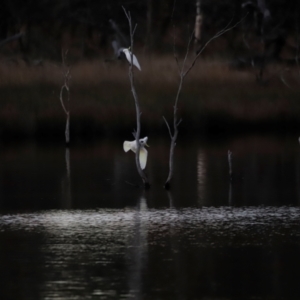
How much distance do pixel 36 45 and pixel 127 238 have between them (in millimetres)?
22816

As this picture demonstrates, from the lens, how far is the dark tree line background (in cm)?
3222

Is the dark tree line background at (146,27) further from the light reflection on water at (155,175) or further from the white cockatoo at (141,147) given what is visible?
the white cockatoo at (141,147)

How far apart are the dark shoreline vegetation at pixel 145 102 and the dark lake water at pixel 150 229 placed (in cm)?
510

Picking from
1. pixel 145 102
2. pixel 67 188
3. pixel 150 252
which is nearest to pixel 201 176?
pixel 67 188

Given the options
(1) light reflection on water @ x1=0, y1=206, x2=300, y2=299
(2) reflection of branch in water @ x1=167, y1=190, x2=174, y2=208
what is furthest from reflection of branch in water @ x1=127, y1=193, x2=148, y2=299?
(2) reflection of branch in water @ x1=167, y1=190, x2=174, y2=208

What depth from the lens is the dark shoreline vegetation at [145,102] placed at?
27.6m

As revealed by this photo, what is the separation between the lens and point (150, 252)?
11.1 metres

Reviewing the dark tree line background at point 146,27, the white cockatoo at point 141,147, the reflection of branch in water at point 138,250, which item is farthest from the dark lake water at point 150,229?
the dark tree line background at point 146,27

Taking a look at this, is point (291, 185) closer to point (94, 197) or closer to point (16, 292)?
point (94, 197)

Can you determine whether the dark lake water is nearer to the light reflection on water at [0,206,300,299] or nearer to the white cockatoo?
the light reflection on water at [0,206,300,299]

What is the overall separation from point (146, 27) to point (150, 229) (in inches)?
912

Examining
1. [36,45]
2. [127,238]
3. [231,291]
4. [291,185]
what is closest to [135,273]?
[231,291]

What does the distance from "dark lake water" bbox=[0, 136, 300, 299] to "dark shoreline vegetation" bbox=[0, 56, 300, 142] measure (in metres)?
5.10

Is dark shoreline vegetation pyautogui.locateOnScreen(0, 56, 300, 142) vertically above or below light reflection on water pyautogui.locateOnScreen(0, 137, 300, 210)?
above
